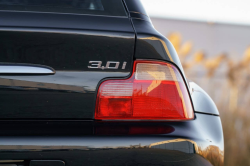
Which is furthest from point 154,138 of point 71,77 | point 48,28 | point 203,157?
point 48,28

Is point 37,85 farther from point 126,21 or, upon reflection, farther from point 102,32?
point 126,21

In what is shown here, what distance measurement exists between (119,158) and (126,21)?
0.67 meters

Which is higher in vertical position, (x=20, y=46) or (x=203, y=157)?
(x=20, y=46)

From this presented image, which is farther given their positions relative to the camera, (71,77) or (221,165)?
(221,165)

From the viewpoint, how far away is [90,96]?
4.17 feet

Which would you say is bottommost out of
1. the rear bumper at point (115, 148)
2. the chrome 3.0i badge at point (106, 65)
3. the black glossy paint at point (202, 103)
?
the rear bumper at point (115, 148)

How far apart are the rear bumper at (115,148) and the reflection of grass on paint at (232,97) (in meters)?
3.01

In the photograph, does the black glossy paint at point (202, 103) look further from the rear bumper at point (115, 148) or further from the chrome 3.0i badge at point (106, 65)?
the chrome 3.0i badge at point (106, 65)

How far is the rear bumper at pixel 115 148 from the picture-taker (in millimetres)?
1156

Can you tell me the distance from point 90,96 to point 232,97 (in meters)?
4.80

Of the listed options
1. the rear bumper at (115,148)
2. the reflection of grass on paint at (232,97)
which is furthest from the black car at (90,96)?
the reflection of grass on paint at (232,97)

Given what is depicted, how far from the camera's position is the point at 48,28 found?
1266mm

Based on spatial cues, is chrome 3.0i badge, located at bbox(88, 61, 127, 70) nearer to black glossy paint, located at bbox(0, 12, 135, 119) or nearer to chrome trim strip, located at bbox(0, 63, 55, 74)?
black glossy paint, located at bbox(0, 12, 135, 119)

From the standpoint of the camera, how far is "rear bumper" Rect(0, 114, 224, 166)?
45.5 inches
